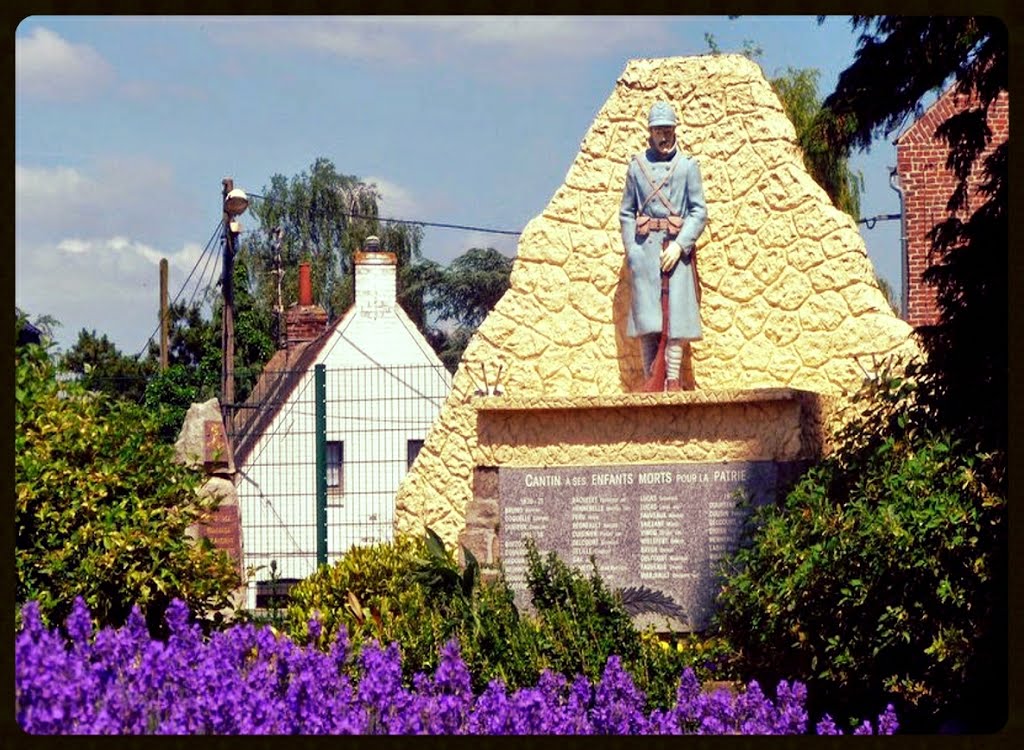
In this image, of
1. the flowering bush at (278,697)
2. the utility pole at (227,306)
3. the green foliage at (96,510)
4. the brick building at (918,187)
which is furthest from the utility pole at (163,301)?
the flowering bush at (278,697)

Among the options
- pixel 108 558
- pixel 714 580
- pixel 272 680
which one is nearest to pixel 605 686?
pixel 272 680

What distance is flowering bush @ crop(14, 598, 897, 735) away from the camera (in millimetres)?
5875

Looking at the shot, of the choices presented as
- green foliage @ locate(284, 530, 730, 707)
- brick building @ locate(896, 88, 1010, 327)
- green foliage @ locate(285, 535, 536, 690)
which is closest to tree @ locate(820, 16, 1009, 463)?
green foliage @ locate(284, 530, 730, 707)

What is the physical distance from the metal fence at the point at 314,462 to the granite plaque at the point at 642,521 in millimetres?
5240

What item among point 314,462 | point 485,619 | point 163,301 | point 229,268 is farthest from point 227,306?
point 485,619

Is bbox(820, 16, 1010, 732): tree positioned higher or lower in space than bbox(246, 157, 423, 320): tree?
lower

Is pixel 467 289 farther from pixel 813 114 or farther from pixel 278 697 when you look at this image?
pixel 278 697

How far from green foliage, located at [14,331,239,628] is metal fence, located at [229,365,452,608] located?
7.02 meters

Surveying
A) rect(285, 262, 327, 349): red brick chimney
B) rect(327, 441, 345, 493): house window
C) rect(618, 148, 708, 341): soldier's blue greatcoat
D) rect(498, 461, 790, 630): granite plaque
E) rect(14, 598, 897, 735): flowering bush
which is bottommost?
rect(14, 598, 897, 735): flowering bush

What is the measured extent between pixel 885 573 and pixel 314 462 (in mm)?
10189

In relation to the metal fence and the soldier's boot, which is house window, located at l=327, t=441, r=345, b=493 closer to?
the metal fence

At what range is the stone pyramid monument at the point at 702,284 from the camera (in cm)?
1234

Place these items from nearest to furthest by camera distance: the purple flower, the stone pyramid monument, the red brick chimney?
1. the purple flower
2. the stone pyramid monument
3. the red brick chimney

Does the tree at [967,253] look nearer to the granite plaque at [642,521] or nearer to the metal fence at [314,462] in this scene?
the granite plaque at [642,521]
